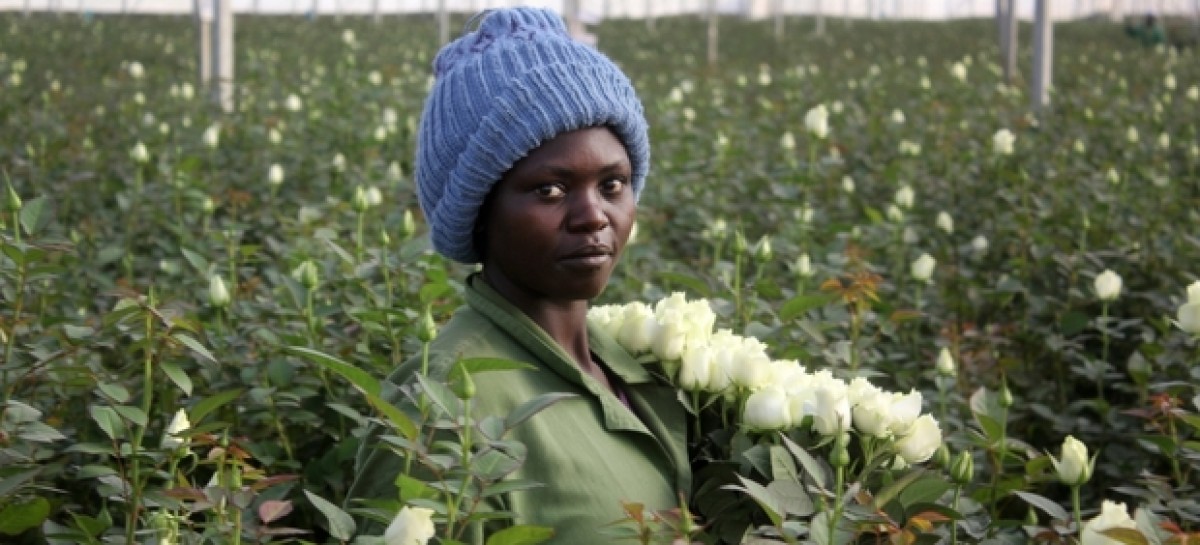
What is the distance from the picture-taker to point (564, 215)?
65.6 inches

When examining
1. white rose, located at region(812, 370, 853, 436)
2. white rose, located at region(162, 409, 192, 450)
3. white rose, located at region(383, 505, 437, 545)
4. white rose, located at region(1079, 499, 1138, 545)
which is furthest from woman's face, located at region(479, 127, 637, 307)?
white rose, located at region(1079, 499, 1138, 545)

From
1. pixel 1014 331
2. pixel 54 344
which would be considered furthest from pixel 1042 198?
pixel 54 344

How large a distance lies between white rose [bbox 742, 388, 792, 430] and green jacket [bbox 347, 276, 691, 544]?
0.37ft

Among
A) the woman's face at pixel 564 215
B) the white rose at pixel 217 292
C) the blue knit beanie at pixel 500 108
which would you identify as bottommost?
the white rose at pixel 217 292

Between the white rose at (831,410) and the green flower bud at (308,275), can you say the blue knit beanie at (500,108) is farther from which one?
the green flower bud at (308,275)

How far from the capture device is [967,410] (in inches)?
112

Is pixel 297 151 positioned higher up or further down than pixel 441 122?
further down

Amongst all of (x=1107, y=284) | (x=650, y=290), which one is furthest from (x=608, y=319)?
(x=1107, y=284)

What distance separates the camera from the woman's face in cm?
166

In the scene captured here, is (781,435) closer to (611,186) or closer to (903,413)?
(903,413)

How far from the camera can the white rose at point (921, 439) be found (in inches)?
63.7

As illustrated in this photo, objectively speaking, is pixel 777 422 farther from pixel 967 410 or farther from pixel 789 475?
pixel 967 410

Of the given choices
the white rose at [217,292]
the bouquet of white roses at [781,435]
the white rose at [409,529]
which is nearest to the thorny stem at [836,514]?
the bouquet of white roses at [781,435]

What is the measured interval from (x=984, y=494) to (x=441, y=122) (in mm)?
783
